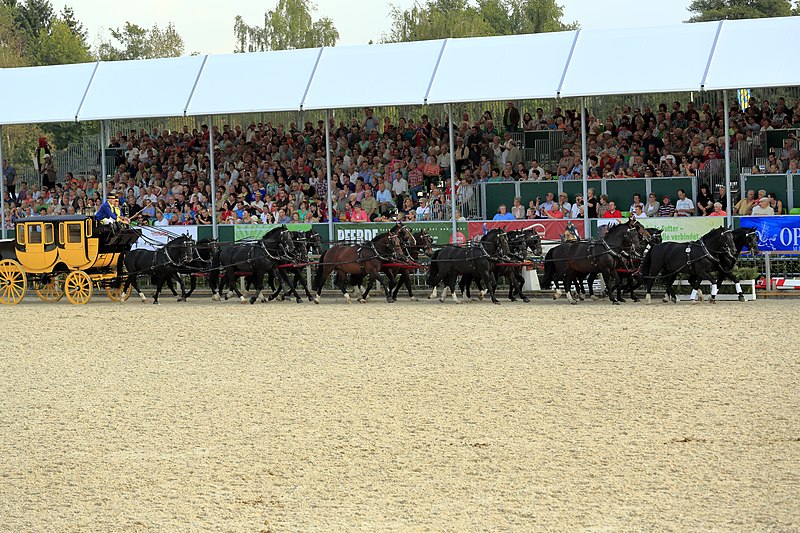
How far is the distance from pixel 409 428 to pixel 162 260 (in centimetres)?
1301

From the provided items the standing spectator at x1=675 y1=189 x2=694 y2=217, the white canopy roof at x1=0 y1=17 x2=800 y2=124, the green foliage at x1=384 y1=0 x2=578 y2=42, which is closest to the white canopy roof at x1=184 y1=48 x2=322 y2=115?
the white canopy roof at x1=0 y1=17 x2=800 y2=124

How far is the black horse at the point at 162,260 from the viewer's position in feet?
70.4

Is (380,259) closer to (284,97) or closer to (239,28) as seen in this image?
→ (284,97)

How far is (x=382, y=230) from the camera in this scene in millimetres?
22344

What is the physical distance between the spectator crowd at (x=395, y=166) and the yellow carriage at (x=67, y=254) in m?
2.63

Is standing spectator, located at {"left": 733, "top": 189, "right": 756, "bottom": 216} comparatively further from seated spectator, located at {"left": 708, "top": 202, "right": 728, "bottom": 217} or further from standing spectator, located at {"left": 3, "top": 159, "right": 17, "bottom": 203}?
standing spectator, located at {"left": 3, "top": 159, "right": 17, "bottom": 203}

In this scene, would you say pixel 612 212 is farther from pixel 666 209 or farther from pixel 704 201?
pixel 704 201

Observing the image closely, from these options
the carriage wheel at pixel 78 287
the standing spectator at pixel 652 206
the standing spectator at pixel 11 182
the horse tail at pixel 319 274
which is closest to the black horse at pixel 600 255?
the standing spectator at pixel 652 206

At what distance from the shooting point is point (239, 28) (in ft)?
212

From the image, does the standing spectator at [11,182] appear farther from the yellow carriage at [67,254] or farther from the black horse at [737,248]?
the black horse at [737,248]

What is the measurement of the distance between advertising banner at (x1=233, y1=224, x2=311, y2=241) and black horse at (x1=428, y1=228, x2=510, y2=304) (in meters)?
3.64

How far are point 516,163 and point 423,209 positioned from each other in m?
2.17

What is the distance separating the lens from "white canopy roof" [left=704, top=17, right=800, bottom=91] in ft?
63.3

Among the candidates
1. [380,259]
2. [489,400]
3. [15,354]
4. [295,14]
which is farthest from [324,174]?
[295,14]
